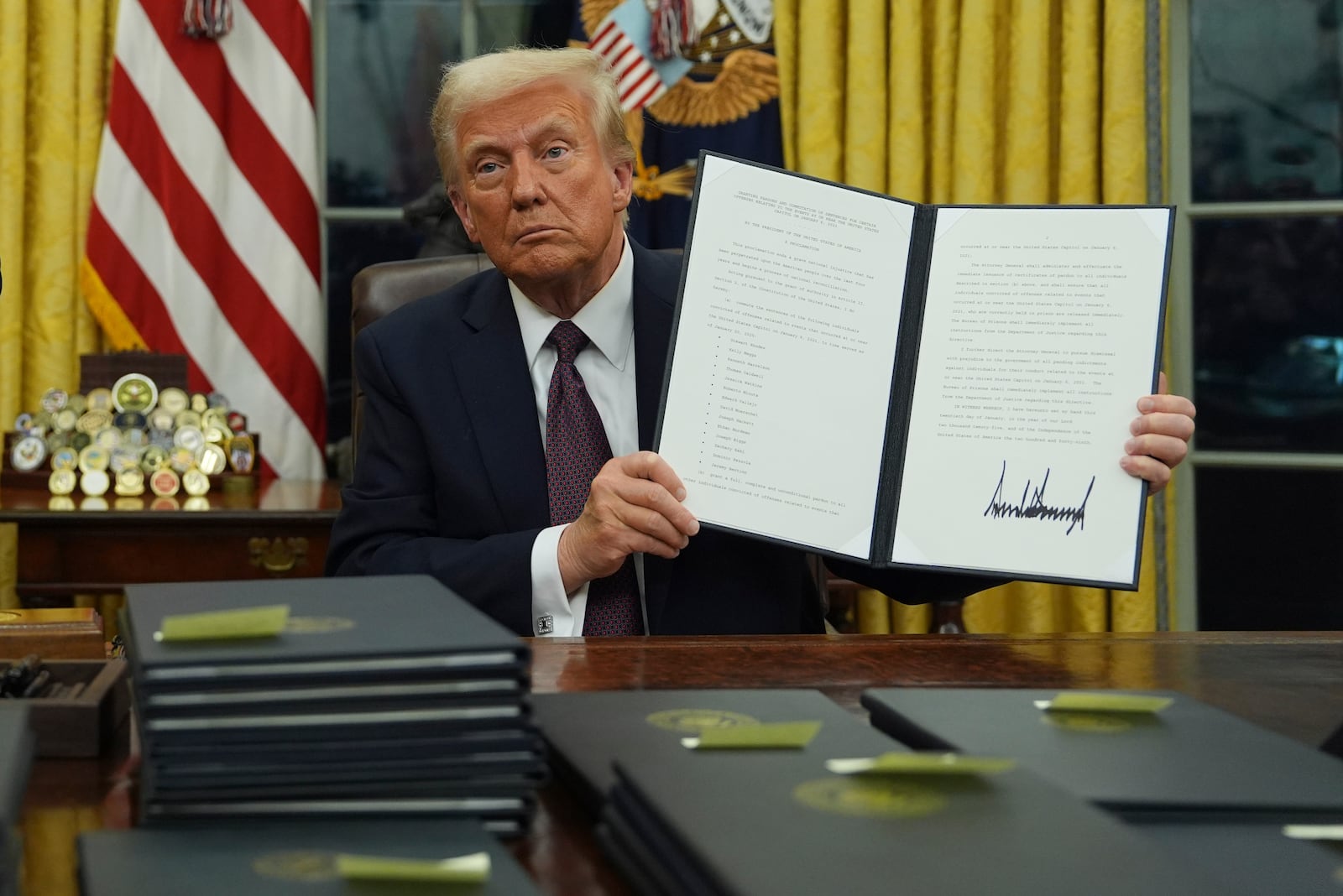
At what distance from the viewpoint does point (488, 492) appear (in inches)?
69.1

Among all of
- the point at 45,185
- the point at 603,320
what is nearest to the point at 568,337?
the point at 603,320

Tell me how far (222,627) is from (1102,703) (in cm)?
56

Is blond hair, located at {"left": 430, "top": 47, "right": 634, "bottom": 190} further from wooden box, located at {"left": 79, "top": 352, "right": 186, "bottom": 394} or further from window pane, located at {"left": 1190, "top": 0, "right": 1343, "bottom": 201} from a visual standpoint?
window pane, located at {"left": 1190, "top": 0, "right": 1343, "bottom": 201}

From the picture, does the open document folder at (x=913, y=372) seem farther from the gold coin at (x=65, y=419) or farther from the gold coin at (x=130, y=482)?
the gold coin at (x=65, y=419)

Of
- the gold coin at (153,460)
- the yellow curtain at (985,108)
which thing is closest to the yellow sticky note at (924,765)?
the gold coin at (153,460)

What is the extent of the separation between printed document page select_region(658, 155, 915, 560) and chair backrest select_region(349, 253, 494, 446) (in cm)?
84

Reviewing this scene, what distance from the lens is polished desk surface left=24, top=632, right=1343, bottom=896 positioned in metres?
0.83

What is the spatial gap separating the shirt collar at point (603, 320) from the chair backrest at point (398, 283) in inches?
16.9

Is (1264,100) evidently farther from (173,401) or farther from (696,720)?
(696,720)

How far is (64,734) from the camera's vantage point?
3.03 feet

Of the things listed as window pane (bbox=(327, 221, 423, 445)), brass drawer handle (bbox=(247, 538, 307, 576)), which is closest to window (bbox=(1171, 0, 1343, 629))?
window pane (bbox=(327, 221, 423, 445))

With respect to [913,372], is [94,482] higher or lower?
lower

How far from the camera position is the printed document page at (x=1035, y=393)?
1.43 metres

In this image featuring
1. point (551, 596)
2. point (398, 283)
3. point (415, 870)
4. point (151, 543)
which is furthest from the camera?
point (151, 543)
